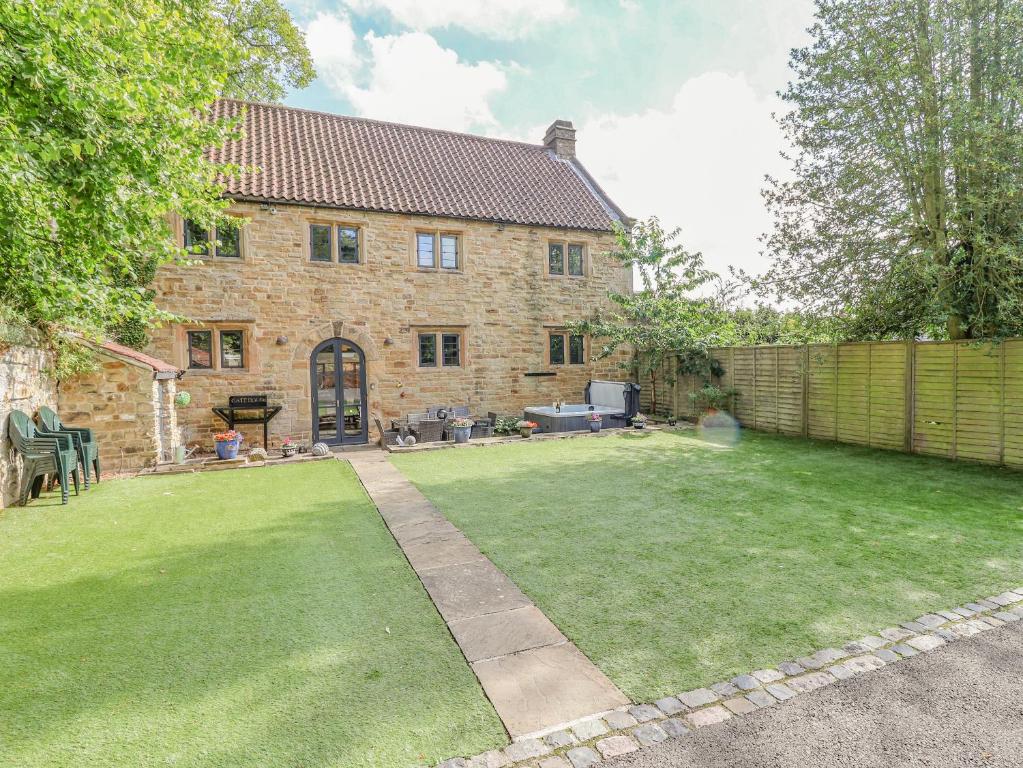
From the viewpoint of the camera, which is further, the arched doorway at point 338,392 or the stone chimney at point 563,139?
the stone chimney at point 563,139

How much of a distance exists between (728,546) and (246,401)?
459 inches

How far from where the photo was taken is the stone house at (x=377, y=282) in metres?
12.9

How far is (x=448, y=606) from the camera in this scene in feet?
13.6

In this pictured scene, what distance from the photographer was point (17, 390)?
7758 millimetres

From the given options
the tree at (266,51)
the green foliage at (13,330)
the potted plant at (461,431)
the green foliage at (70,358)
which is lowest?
the potted plant at (461,431)

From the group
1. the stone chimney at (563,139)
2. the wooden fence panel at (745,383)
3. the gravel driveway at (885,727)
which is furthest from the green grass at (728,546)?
the stone chimney at (563,139)

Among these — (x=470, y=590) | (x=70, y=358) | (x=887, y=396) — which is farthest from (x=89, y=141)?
(x=887, y=396)

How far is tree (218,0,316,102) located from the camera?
1766cm

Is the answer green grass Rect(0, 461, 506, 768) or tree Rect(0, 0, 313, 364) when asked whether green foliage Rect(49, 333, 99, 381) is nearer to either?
tree Rect(0, 0, 313, 364)

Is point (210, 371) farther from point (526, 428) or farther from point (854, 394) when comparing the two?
point (854, 394)

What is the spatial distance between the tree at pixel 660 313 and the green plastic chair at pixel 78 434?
12.4 m

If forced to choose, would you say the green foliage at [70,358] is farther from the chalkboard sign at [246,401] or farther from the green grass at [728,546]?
the green grass at [728,546]

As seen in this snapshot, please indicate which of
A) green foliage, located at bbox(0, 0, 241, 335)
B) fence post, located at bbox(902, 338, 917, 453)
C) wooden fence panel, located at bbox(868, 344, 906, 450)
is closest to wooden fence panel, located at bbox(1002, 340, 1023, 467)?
fence post, located at bbox(902, 338, 917, 453)

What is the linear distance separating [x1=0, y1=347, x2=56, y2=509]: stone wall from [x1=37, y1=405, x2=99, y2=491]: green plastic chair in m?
0.20
